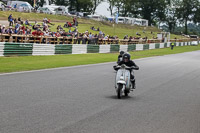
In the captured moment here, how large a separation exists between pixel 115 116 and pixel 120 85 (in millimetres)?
2683

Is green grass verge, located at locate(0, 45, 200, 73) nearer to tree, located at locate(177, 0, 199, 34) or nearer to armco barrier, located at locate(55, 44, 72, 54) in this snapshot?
armco barrier, located at locate(55, 44, 72, 54)

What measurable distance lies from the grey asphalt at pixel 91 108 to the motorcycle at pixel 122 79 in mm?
280

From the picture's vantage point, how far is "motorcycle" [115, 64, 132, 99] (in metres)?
10.6

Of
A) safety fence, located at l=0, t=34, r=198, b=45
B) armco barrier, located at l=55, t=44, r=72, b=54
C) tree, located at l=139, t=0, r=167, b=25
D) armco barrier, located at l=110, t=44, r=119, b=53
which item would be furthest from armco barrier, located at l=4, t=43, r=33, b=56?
tree, located at l=139, t=0, r=167, b=25

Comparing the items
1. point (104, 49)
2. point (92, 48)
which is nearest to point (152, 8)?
point (104, 49)

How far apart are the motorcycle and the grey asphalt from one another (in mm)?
280

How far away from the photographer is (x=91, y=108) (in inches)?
349

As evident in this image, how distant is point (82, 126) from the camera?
6.88 m

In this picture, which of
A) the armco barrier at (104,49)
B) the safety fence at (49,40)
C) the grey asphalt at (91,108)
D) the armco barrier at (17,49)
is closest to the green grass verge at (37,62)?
the armco barrier at (17,49)

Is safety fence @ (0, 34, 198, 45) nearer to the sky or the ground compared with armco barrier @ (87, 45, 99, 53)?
nearer to the sky

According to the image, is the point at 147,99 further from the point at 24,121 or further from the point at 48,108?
the point at 24,121

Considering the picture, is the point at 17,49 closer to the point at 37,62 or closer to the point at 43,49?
the point at 43,49

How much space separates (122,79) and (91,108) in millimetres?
2047

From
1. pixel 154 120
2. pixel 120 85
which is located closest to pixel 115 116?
pixel 154 120
